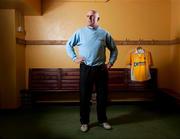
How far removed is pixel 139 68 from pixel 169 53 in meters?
0.89

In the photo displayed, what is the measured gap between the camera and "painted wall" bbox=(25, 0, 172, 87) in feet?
17.1

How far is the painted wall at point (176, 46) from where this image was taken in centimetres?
494

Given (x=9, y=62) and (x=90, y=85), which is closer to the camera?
(x=90, y=85)

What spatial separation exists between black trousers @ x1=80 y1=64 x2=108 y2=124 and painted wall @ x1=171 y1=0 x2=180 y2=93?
6.17 ft

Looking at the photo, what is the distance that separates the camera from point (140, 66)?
4820 millimetres

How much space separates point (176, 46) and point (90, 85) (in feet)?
7.21

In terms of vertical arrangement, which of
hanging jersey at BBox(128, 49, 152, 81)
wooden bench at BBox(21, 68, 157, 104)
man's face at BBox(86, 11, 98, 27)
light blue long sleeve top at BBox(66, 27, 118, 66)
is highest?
man's face at BBox(86, 11, 98, 27)

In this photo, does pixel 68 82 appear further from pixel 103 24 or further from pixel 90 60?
pixel 90 60

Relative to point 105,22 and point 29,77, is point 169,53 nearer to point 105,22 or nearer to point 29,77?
point 105,22

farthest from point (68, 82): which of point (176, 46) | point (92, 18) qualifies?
point (176, 46)

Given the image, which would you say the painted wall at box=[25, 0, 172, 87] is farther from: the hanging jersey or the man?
the man

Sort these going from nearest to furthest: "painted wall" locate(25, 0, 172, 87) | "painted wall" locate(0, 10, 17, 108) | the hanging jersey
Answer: "painted wall" locate(0, 10, 17, 108) < the hanging jersey < "painted wall" locate(25, 0, 172, 87)

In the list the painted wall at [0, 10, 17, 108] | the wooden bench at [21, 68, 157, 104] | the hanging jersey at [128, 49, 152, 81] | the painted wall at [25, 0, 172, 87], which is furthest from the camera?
the painted wall at [25, 0, 172, 87]

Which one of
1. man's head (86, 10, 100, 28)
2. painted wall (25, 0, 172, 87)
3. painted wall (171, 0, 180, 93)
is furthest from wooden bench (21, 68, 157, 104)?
man's head (86, 10, 100, 28)
